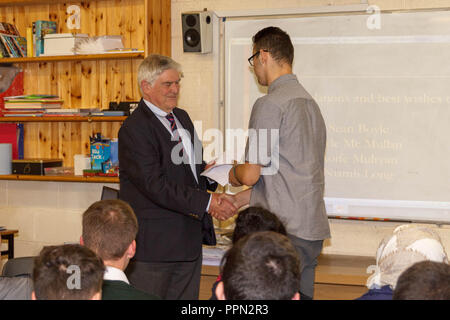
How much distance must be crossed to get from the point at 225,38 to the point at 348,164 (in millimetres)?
1164

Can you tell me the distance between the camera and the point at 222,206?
9.27 ft

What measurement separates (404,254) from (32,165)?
304 centimetres

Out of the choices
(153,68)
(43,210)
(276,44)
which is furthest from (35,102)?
(276,44)

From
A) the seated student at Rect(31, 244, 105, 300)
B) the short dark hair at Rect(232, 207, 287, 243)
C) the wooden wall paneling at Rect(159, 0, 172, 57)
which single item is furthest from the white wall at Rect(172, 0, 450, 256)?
the seated student at Rect(31, 244, 105, 300)

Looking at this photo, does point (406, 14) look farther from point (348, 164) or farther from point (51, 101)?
point (51, 101)

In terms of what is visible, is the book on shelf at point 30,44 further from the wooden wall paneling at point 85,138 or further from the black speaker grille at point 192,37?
the black speaker grille at point 192,37

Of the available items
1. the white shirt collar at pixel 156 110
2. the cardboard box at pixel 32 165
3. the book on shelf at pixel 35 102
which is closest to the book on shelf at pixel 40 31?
the book on shelf at pixel 35 102

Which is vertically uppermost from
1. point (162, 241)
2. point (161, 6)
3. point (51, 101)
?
point (161, 6)

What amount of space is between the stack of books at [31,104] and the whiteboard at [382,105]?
4.80 feet

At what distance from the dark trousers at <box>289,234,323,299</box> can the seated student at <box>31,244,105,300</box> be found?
4.10 ft

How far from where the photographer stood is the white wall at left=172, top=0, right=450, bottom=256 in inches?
139

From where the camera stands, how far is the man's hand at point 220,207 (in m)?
2.80

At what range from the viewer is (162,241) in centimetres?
276
